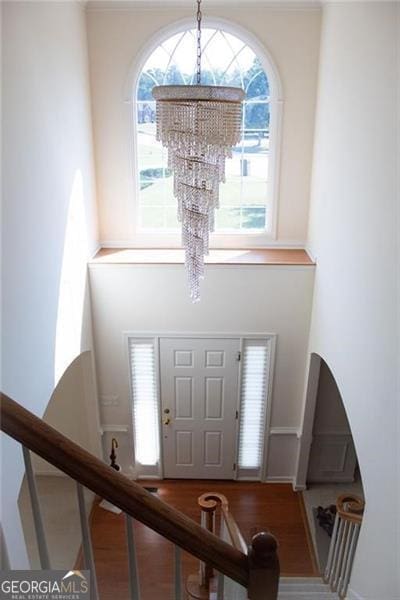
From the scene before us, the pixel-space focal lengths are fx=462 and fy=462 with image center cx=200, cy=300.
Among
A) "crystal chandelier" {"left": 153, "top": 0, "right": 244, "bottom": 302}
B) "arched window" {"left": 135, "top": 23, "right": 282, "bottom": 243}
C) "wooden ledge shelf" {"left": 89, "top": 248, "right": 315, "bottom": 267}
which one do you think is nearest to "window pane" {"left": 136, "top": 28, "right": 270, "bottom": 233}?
"arched window" {"left": 135, "top": 23, "right": 282, "bottom": 243}

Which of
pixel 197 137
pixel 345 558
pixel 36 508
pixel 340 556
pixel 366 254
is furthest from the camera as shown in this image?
pixel 340 556

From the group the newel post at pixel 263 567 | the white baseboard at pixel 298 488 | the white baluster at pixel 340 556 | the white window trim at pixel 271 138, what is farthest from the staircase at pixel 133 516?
the white baseboard at pixel 298 488

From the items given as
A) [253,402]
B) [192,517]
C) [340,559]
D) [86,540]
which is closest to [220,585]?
[86,540]

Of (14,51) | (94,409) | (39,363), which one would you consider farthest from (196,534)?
(94,409)

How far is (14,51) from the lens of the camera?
10.2 ft

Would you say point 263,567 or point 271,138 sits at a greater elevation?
point 271,138

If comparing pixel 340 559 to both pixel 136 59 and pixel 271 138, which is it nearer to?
pixel 271 138

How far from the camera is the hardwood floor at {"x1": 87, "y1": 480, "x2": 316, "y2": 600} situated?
486cm

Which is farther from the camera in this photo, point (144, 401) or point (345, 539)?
point (144, 401)

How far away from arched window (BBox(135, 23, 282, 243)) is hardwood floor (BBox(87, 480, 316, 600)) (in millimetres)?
3329

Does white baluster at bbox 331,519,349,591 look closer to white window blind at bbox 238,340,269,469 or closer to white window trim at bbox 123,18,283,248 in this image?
white window blind at bbox 238,340,269,469

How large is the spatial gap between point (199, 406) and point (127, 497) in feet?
15.1

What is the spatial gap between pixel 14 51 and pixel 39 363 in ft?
7.30

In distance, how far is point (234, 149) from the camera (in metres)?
5.39
